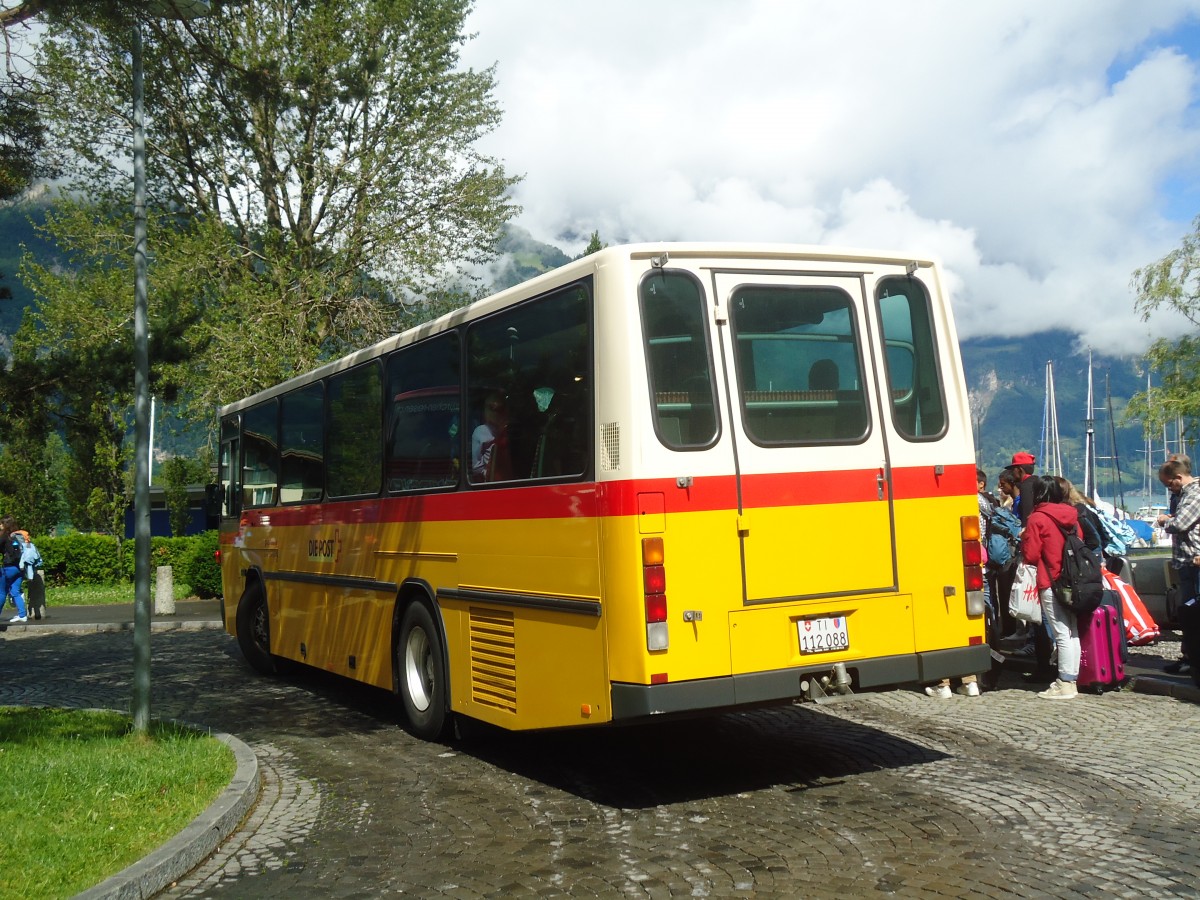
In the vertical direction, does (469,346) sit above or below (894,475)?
above

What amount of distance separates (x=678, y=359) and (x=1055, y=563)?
15.2ft

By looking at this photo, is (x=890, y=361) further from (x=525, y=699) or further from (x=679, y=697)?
(x=525, y=699)

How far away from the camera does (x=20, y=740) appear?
9.07 m

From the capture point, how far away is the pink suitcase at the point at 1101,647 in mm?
10047

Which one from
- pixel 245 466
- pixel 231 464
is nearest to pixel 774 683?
pixel 245 466

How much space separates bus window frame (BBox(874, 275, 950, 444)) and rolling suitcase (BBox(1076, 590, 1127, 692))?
3.45 meters

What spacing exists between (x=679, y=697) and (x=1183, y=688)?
5.55m

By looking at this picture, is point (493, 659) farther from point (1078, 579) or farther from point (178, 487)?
point (178, 487)

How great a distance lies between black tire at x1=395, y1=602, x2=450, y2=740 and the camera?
8.80m

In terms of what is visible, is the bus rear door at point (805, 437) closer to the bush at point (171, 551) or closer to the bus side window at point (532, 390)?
the bus side window at point (532, 390)

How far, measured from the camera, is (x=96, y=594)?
2950 centimetres

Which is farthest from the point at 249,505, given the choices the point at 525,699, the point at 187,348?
the point at 525,699

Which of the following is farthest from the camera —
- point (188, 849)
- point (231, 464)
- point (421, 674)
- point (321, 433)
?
point (231, 464)

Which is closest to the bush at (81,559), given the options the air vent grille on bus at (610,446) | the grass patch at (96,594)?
the grass patch at (96,594)
